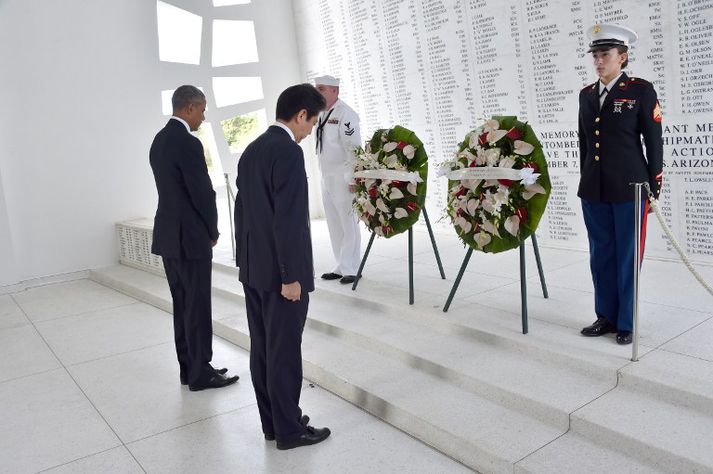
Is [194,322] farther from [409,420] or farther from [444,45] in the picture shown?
[444,45]

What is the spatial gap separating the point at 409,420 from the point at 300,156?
1452mm

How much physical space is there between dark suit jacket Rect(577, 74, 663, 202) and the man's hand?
1724 mm

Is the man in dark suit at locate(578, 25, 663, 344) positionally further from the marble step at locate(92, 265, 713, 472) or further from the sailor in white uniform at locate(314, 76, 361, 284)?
the sailor in white uniform at locate(314, 76, 361, 284)

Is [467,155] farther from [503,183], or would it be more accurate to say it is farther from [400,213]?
[400,213]

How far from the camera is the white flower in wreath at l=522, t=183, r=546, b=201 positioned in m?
3.72

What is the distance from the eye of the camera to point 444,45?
641 cm

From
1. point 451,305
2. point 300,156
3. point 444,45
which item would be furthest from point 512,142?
point 444,45

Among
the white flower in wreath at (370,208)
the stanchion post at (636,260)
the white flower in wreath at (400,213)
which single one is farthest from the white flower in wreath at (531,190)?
the white flower in wreath at (370,208)

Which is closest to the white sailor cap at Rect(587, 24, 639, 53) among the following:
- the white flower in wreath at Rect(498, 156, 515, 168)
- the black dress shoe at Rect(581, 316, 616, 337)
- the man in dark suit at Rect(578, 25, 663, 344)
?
the man in dark suit at Rect(578, 25, 663, 344)

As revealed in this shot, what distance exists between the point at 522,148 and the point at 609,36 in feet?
2.48

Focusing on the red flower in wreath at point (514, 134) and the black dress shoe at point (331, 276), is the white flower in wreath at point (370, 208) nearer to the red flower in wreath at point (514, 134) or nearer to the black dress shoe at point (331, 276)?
the black dress shoe at point (331, 276)

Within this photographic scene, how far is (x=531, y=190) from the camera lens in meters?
3.74

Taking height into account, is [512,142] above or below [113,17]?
below

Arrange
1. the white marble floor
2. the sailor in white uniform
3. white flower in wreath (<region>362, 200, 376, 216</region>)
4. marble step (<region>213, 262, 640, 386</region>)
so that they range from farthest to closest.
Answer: the sailor in white uniform → white flower in wreath (<region>362, 200, 376, 216</region>) → marble step (<region>213, 262, 640, 386</region>) → the white marble floor
